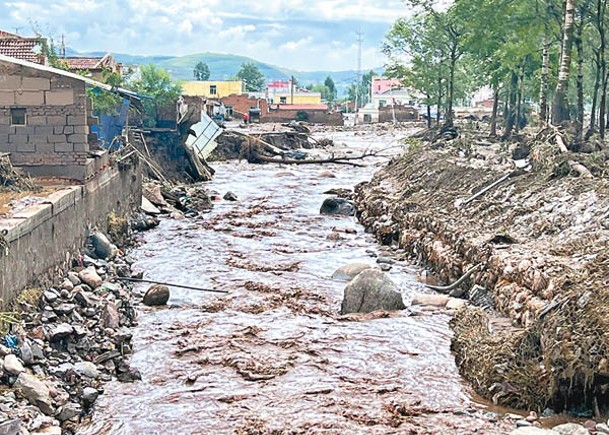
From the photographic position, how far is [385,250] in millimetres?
19500

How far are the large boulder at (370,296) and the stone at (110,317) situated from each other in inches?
155

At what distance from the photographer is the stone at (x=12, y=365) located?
879 centimetres

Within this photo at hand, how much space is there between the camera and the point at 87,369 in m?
10.1

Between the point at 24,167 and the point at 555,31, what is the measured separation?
19433 mm

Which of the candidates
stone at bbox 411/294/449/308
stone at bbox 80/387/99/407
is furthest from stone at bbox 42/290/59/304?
stone at bbox 411/294/449/308

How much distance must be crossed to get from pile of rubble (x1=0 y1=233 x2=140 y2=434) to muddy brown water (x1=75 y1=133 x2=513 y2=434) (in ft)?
0.90

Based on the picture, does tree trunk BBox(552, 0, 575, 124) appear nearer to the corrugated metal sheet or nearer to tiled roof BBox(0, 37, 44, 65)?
tiled roof BBox(0, 37, 44, 65)

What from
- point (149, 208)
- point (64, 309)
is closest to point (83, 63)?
point (149, 208)

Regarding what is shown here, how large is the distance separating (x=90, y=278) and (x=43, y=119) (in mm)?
4109

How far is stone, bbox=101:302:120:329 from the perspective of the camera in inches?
474

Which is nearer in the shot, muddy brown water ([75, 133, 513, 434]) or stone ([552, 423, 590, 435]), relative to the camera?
stone ([552, 423, 590, 435])

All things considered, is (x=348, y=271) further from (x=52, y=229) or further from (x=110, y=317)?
(x=52, y=229)

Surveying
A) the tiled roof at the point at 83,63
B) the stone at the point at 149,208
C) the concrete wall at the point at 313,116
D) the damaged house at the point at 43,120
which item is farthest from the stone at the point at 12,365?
the concrete wall at the point at 313,116

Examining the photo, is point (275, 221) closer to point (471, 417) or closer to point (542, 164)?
point (542, 164)
